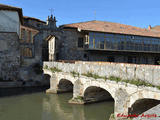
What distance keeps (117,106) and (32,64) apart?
51.2 ft


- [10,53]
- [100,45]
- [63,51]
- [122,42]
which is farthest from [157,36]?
[10,53]

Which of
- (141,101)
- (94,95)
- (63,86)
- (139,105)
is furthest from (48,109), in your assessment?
(141,101)

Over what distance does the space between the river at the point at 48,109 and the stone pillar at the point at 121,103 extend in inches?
76.6

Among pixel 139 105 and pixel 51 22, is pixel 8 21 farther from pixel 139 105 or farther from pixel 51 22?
pixel 139 105

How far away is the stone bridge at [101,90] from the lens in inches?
339

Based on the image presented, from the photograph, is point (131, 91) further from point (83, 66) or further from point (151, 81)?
point (83, 66)

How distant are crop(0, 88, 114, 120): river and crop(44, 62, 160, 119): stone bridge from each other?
852mm

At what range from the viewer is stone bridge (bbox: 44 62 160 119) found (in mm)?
8605

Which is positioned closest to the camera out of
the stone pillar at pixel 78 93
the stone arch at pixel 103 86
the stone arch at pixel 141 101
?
the stone arch at pixel 141 101

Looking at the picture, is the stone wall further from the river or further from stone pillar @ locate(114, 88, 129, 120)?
the river

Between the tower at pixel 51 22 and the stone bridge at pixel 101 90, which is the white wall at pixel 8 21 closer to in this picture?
the tower at pixel 51 22

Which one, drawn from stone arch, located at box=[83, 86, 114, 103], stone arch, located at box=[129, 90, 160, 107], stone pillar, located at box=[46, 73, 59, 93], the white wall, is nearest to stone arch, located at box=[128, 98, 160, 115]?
stone arch, located at box=[129, 90, 160, 107]

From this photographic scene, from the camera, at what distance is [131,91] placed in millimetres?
8820

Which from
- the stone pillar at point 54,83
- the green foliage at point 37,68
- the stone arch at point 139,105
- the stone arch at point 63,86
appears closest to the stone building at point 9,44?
the green foliage at point 37,68
